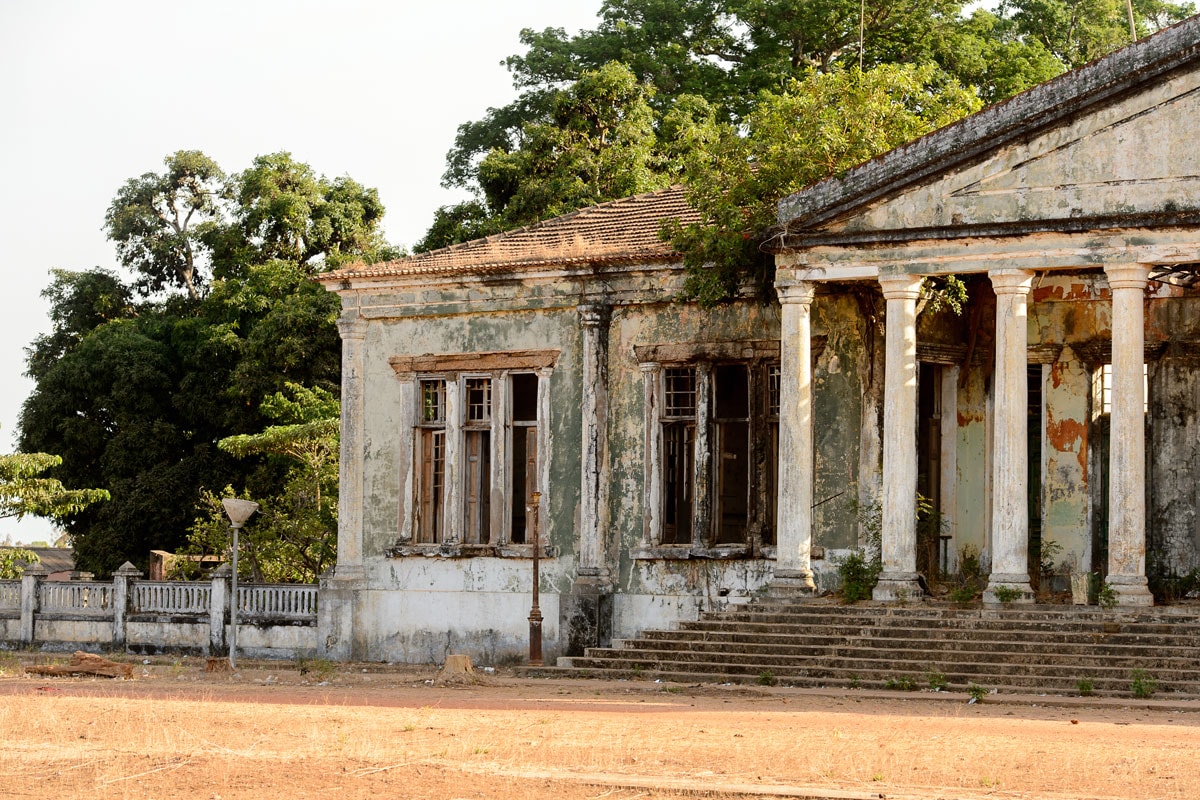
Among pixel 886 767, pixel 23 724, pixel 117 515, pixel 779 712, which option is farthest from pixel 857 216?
pixel 117 515

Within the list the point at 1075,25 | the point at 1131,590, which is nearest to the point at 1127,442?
the point at 1131,590

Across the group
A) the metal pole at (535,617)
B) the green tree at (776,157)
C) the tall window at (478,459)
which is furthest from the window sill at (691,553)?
the green tree at (776,157)

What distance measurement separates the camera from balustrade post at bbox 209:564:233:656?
24.1 meters

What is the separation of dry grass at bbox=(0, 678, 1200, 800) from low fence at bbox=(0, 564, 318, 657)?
7095 mm

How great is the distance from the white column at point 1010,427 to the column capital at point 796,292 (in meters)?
1.97

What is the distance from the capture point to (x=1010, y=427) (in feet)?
61.5

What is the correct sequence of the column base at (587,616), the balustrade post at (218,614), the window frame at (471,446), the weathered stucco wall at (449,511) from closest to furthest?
the column base at (587,616)
the weathered stucco wall at (449,511)
the window frame at (471,446)
the balustrade post at (218,614)

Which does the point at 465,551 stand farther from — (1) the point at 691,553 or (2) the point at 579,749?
(2) the point at 579,749

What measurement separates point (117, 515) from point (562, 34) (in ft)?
49.3

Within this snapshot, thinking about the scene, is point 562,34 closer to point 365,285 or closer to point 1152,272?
point 365,285

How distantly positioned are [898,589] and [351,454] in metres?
8.24

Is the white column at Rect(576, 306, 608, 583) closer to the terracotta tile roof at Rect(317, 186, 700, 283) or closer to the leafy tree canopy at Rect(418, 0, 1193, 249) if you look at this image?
the terracotta tile roof at Rect(317, 186, 700, 283)

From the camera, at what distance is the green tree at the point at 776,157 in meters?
20.6

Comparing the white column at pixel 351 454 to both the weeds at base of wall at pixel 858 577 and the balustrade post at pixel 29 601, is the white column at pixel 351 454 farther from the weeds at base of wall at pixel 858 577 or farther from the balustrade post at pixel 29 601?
the weeds at base of wall at pixel 858 577
